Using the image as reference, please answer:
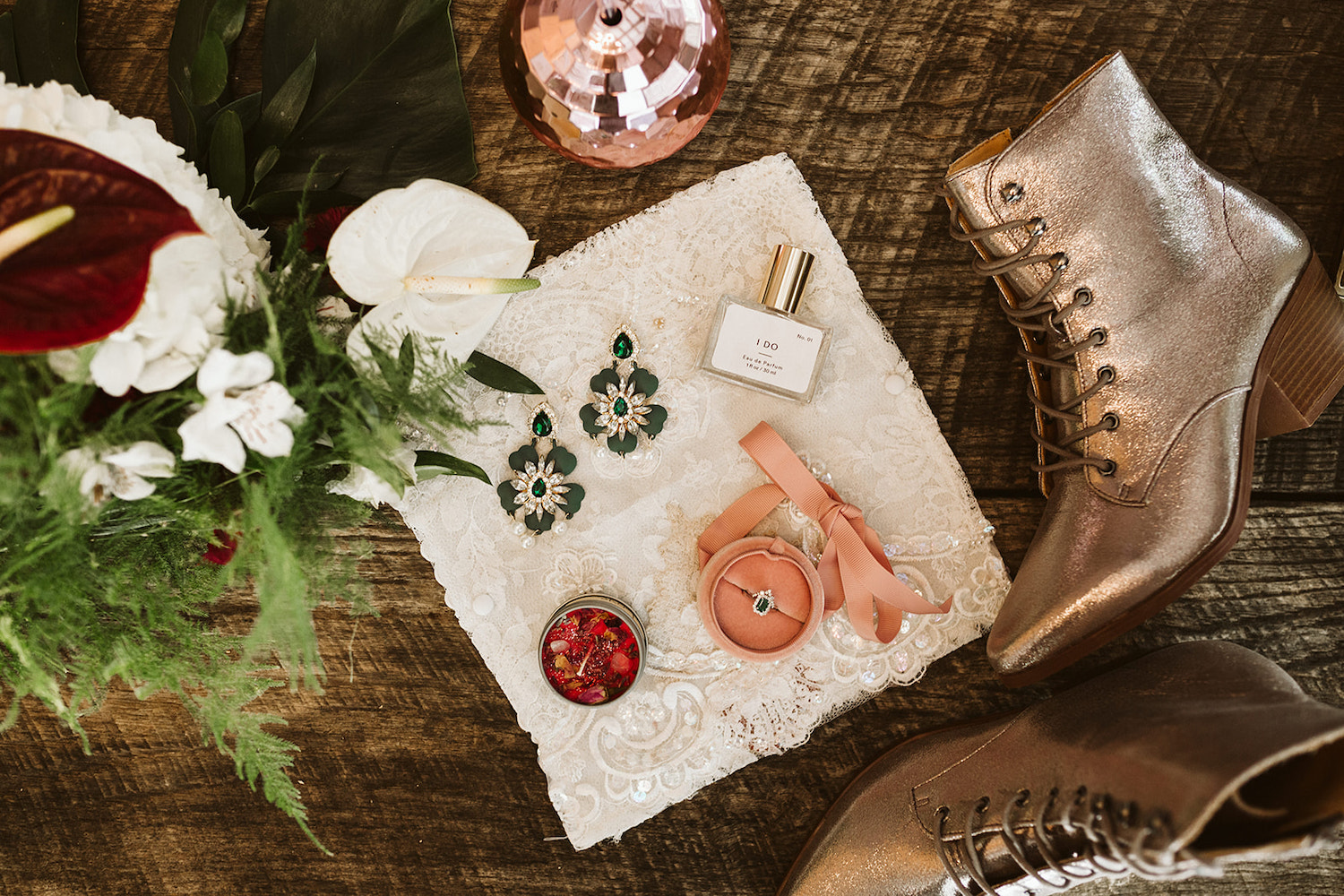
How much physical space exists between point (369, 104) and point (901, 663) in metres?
0.82

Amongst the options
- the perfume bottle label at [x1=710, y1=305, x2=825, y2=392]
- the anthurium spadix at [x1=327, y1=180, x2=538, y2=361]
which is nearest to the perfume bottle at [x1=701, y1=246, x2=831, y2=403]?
the perfume bottle label at [x1=710, y1=305, x2=825, y2=392]

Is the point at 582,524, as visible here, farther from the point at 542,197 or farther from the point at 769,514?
the point at 542,197

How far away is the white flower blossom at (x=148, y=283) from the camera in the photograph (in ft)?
1.75

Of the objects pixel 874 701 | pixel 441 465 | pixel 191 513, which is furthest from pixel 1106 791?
pixel 191 513

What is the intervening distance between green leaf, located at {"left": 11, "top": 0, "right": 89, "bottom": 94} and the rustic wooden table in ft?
0.18

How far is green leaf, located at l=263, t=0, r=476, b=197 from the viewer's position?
0.81 meters

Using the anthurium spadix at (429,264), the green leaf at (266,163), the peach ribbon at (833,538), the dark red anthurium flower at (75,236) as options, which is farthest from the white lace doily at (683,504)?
the dark red anthurium flower at (75,236)

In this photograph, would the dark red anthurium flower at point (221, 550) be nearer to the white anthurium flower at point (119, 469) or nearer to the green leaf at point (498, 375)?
the white anthurium flower at point (119, 469)

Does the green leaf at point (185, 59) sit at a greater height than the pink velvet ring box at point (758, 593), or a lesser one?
greater

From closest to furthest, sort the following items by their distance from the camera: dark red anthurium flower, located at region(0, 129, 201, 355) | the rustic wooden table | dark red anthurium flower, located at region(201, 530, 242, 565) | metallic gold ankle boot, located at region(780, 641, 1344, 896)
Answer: dark red anthurium flower, located at region(0, 129, 201, 355) → metallic gold ankle boot, located at region(780, 641, 1344, 896) → dark red anthurium flower, located at region(201, 530, 242, 565) → the rustic wooden table

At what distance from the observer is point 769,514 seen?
2.90 ft

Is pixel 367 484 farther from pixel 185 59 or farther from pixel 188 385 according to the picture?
pixel 185 59

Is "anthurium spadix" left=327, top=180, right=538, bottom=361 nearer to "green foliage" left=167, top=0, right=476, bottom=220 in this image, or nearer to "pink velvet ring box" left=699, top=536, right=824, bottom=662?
"green foliage" left=167, top=0, right=476, bottom=220

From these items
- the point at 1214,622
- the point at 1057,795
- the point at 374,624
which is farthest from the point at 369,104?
the point at 1214,622
